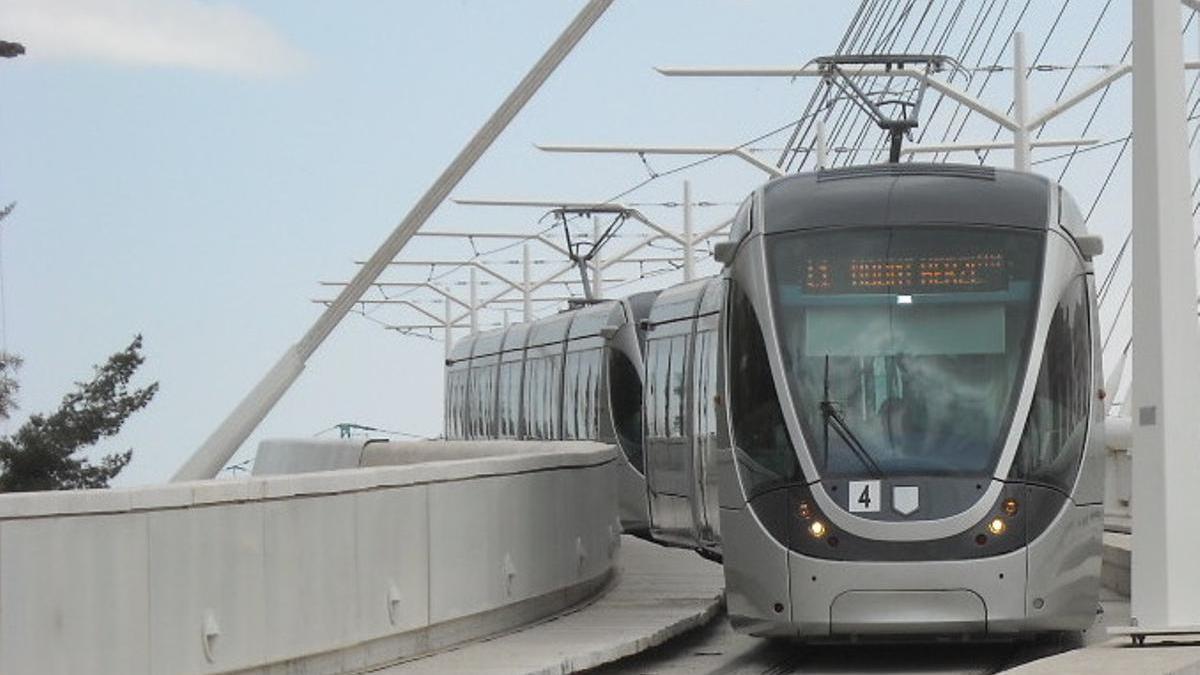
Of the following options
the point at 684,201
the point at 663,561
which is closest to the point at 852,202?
the point at 663,561

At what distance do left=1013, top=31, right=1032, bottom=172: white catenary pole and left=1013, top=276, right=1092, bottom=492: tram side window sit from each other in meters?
23.3

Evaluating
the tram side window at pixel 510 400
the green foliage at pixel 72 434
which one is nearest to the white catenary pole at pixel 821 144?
the tram side window at pixel 510 400

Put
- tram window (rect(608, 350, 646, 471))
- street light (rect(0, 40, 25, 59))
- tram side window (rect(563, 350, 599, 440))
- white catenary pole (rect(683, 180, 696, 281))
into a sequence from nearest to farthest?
street light (rect(0, 40, 25, 59))
tram window (rect(608, 350, 646, 471))
tram side window (rect(563, 350, 599, 440))
white catenary pole (rect(683, 180, 696, 281))

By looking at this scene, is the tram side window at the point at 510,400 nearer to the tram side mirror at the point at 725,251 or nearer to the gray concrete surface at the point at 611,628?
the gray concrete surface at the point at 611,628

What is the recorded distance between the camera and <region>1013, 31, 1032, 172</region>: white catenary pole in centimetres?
4209

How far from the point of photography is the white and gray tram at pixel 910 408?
60.3 ft

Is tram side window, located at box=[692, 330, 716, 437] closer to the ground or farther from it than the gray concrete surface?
farther from it

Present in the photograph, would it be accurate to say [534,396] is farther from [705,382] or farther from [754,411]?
[754,411]

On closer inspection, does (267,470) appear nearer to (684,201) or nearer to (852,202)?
(684,201)

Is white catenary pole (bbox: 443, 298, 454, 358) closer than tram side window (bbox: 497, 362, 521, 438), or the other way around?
tram side window (bbox: 497, 362, 521, 438)

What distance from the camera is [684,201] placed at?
67250mm

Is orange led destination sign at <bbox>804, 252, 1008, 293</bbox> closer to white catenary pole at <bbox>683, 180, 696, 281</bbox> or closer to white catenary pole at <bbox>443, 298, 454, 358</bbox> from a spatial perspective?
white catenary pole at <bbox>683, 180, 696, 281</bbox>

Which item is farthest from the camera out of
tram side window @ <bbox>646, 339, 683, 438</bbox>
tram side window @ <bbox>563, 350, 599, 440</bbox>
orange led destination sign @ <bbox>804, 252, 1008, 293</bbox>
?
tram side window @ <bbox>563, 350, 599, 440</bbox>

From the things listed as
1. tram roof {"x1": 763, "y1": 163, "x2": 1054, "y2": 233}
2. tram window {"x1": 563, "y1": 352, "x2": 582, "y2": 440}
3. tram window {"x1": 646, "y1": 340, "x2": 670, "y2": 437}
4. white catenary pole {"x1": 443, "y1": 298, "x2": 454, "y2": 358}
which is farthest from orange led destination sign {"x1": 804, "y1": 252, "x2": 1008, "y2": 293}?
white catenary pole {"x1": 443, "y1": 298, "x2": 454, "y2": 358}
